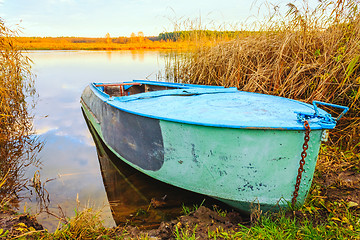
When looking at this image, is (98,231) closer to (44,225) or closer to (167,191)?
(44,225)

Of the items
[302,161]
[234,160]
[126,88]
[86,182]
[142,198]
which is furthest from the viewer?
[126,88]

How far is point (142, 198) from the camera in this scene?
305 cm

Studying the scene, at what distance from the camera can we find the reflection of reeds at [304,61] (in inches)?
139

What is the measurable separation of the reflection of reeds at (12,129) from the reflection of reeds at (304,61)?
13.0ft

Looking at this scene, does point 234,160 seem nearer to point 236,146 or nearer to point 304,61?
point 236,146

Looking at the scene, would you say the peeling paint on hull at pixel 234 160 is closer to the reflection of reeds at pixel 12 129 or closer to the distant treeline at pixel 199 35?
the reflection of reeds at pixel 12 129

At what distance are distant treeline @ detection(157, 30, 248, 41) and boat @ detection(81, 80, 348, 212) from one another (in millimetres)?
3523

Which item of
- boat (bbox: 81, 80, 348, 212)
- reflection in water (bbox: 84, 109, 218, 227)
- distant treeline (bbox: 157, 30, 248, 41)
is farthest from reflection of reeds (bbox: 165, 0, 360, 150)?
reflection in water (bbox: 84, 109, 218, 227)

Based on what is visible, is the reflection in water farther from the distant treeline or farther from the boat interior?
the distant treeline

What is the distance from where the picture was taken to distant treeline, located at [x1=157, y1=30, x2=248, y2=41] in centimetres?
597

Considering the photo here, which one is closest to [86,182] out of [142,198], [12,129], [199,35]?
[142,198]

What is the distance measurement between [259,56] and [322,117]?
288cm

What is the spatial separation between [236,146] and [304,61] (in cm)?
268

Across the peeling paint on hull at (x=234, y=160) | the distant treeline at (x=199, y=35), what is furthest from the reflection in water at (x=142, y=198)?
the distant treeline at (x=199, y=35)
